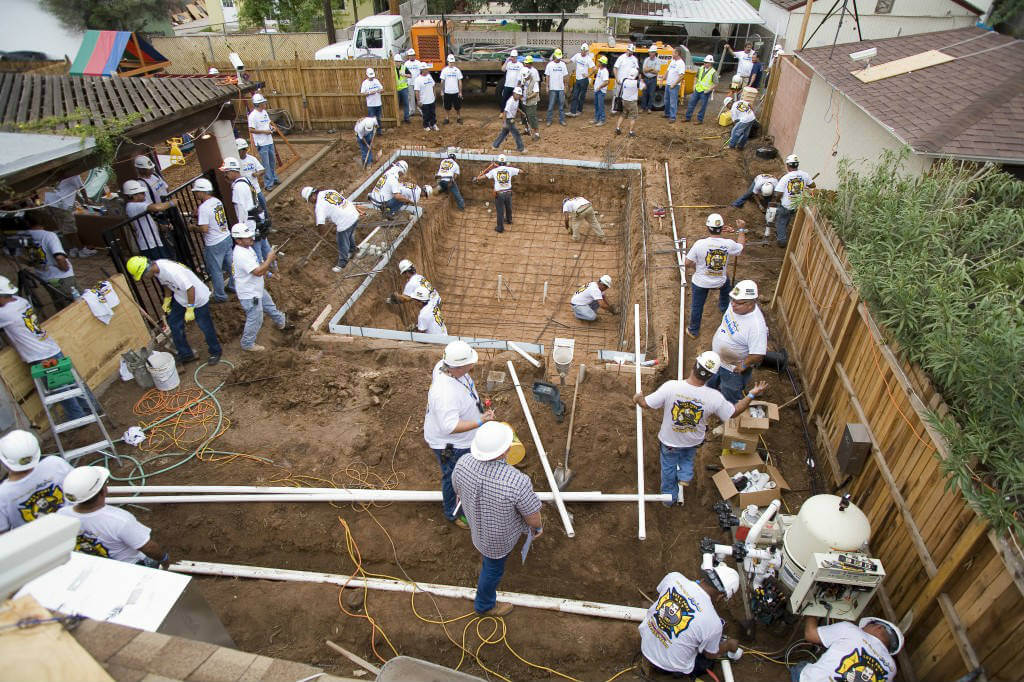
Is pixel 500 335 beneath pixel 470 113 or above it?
beneath

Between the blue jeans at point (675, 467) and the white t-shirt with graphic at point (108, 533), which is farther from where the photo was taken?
the blue jeans at point (675, 467)

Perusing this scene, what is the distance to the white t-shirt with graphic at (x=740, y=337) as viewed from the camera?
5.87 metres

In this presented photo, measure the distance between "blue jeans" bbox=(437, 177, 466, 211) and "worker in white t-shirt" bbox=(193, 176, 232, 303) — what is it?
5574mm

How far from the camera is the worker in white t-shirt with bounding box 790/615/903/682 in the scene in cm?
334

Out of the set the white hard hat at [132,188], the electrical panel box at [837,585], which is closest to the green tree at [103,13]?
the white hard hat at [132,188]

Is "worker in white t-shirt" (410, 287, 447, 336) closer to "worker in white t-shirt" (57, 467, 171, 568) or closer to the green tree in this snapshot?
"worker in white t-shirt" (57, 467, 171, 568)

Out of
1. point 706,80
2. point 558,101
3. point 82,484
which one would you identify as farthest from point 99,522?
point 706,80

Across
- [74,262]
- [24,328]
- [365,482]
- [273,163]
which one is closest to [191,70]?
[273,163]

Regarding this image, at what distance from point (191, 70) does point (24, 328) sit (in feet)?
71.3

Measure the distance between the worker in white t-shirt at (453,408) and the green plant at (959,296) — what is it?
3239 mm

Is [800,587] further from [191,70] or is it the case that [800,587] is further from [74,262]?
[191,70]

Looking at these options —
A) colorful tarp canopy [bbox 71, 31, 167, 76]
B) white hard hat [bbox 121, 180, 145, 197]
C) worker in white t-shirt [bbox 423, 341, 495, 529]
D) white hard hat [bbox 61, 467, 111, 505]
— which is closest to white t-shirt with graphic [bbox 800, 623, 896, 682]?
worker in white t-shirt [bbox 423, 341, 495, 529]

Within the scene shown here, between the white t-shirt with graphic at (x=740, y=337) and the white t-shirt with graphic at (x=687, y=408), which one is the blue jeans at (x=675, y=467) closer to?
the white t-shirt with graphic at (x=687, y=408)

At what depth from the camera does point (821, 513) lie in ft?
13.3
